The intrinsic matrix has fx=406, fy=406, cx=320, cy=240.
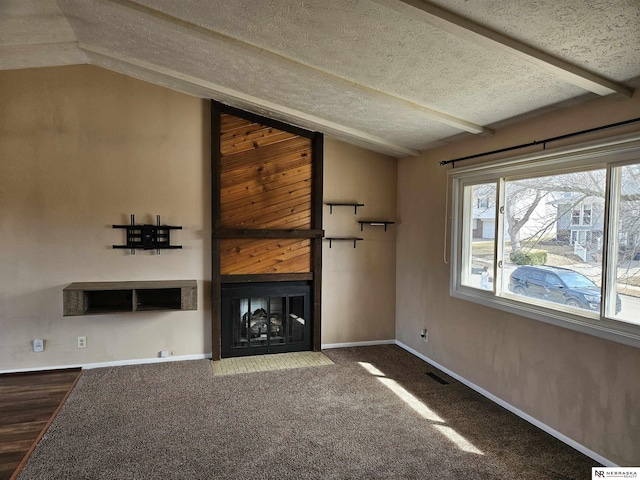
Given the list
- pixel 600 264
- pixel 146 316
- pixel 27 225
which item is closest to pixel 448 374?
pixel 600 264

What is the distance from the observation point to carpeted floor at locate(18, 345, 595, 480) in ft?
8.16

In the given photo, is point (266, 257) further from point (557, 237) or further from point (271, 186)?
point (557, 237)

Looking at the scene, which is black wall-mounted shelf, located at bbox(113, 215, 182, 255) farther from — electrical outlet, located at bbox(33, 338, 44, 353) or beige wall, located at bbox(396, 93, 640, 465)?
beige wall, located at bbox(396, 93, 640, 465)

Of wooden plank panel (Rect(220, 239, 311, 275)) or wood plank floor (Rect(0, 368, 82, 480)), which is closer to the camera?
wood plank floor (Rect(0, 368, 82, 480))

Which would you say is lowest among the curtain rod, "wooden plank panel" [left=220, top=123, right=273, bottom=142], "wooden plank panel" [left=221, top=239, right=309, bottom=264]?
Answer: "wooden plank panel" [left=221, top=239, right=309, bottom=264]

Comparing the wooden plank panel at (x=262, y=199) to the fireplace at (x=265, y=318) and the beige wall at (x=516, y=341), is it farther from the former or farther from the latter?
the beige wall at (x=516, y=341)

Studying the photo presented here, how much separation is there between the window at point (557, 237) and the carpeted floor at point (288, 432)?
92 centimetres

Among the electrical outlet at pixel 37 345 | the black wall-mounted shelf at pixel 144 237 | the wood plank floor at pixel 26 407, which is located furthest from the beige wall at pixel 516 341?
the electrical outlet at pixel 37 345

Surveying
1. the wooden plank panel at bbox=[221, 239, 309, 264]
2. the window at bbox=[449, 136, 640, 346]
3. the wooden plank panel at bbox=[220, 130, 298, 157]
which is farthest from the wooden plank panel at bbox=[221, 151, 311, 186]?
the window at bbox=[449, 136, 640, 346]

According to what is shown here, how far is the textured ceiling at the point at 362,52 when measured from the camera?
197 centimetres

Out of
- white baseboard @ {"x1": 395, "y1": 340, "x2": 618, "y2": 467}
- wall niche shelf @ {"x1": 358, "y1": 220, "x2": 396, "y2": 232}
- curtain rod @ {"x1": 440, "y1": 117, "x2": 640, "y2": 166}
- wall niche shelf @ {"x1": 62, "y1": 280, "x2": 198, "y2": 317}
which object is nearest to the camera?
curtain rod @ {"x1": 440, "y1": 117, "x2": 640, "y2": 166}

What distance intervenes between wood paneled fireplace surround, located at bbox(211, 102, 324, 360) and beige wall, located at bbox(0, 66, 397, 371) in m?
0.19

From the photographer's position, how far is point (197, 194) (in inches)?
175

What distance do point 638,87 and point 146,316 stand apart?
4529mm
